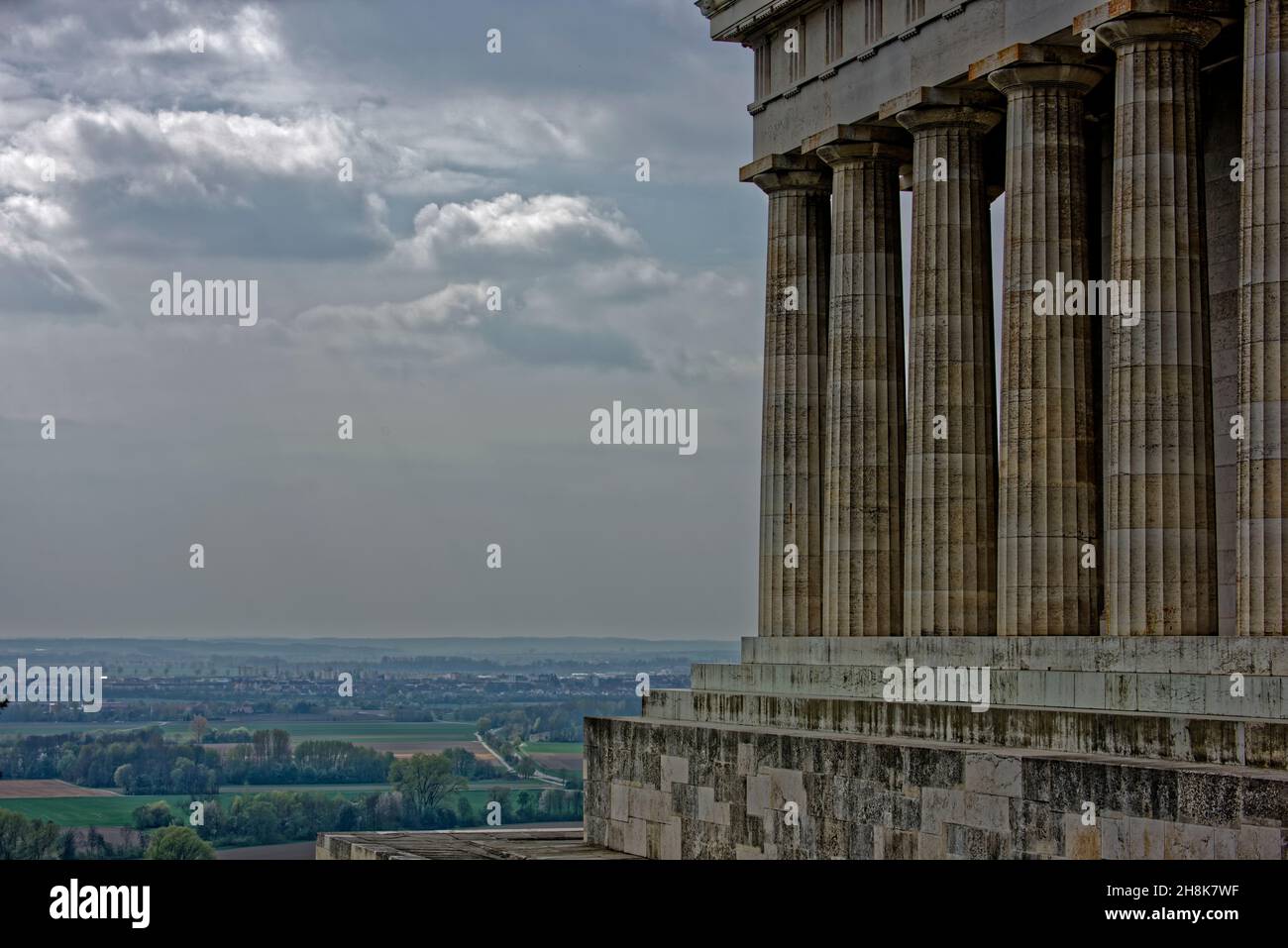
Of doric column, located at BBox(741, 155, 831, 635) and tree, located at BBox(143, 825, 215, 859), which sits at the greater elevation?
doric column, located at BBox(741, 155, 831, 635)

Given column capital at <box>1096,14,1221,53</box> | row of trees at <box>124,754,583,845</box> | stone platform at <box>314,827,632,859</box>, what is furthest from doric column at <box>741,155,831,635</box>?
row of trees at <box>124,754,583,845</box>

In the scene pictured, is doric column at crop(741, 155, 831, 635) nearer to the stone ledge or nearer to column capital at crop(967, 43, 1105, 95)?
the stone ledge

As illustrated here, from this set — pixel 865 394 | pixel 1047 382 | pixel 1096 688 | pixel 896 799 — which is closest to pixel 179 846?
pixel 865 394

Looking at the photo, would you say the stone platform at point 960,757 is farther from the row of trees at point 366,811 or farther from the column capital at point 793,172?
the row of trees at point 366,811

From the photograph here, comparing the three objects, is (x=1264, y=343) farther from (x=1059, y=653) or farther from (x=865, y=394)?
(x=865, y=394)

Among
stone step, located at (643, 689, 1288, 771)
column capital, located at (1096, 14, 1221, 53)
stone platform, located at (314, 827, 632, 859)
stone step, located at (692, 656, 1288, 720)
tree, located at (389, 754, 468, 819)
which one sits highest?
column capital, located at (1096, 14, 1221, 53)

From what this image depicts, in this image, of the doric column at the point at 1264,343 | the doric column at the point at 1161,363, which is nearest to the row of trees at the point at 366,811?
the doric column at the point at 1161,363
